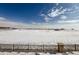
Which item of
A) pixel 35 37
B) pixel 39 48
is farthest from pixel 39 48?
pixel 35 37

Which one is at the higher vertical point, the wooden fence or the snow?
the snow

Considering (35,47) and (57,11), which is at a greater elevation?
(57,11)

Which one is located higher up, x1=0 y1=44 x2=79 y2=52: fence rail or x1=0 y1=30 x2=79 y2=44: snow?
x1=0 y1=30 x2=79 y2=44: snow

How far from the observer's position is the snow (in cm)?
255

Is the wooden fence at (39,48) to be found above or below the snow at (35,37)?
below

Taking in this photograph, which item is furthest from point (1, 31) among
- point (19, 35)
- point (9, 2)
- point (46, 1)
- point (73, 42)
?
point (73, 42)

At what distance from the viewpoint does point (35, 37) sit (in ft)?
8.38

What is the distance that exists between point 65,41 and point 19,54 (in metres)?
0.66

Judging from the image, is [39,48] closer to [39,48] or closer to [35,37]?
[39,48]

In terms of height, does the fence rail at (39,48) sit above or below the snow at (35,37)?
→ below

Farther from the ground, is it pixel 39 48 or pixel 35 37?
pixel 35 37

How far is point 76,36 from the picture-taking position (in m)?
2.52

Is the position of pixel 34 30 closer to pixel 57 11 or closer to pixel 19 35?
pixel 19 35

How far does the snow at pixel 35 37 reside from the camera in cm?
255
